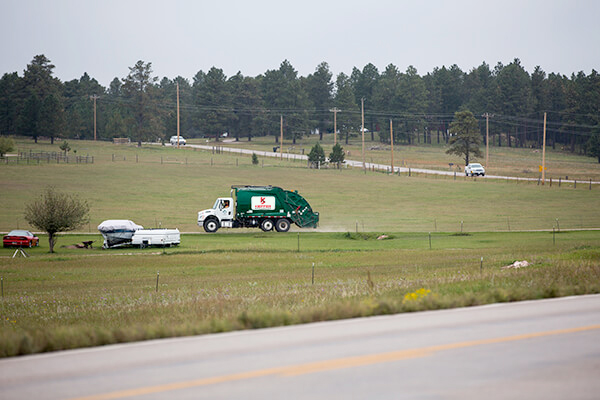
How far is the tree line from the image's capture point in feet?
445

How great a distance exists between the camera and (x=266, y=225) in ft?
152

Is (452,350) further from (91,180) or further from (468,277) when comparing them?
(91,180)

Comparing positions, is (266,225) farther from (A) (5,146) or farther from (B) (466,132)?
(B) (466,132)

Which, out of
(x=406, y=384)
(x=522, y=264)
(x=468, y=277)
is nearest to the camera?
(x=406, y=384)

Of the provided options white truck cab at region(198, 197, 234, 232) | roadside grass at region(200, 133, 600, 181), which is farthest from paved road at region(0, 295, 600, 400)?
roadside grass at region(200, 133, 600, 181)

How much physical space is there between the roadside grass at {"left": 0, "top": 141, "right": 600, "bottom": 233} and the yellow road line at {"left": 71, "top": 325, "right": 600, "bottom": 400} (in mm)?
37653

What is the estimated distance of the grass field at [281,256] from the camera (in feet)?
39.8

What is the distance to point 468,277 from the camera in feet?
56.9

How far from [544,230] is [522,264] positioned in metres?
24.7

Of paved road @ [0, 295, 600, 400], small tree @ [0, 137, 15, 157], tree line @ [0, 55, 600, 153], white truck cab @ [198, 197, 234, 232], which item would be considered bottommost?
white truck cab @ [198, 197, 234, 232]

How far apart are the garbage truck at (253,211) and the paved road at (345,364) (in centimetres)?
3578

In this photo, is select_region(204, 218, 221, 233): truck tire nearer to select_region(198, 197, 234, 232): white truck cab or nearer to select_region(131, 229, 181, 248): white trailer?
select_region(198, 197, 234, 232): white truck cab

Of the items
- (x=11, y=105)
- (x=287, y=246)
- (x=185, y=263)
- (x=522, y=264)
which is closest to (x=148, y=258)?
(x=185, y=263)

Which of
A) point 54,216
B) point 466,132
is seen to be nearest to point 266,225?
point 54,216
